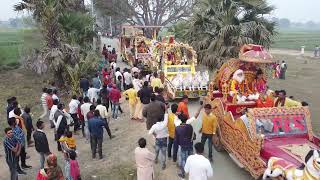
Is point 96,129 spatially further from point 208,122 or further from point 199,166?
point 199,166

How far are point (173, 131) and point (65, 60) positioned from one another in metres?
11.1

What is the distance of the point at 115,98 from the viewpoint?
1480cm

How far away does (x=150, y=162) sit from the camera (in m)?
8.53

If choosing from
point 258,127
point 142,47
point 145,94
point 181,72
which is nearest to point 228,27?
point 181,72

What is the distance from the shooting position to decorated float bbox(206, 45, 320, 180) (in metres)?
8.48

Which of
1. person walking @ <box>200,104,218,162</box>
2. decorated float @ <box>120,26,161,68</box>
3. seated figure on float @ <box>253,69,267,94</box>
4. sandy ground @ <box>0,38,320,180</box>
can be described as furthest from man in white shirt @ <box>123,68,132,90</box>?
person walking @ <box>200,104,218,162</box>

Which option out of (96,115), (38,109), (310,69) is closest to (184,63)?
(38,109)

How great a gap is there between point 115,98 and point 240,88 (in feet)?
15.2

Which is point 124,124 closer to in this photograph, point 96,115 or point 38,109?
point 96,115

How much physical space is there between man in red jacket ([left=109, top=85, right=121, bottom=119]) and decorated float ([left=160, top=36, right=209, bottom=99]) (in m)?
3.11

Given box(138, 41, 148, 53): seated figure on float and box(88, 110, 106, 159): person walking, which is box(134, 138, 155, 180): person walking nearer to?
box(88, 110, 106, 159): person walking

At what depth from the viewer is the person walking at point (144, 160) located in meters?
8.38

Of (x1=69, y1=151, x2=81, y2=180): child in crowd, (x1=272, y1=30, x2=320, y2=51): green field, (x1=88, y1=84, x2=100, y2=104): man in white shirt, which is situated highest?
(x1=272, y1=30, x2=320, y2=51): green field

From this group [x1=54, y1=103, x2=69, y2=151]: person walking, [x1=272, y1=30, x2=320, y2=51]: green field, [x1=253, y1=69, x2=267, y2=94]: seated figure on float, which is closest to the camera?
[x1=54, y1=103, x2=69, y2=151]: person walking
